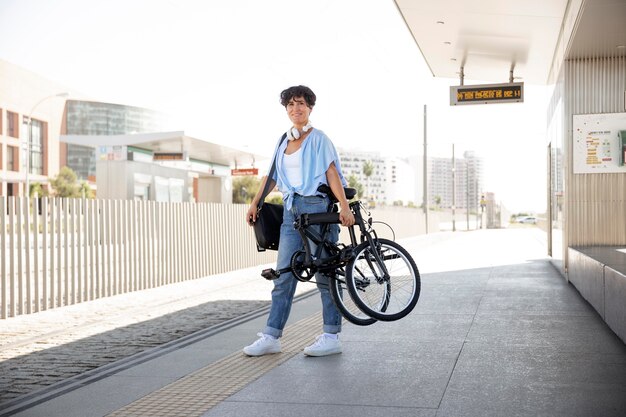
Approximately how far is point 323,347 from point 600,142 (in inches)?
265

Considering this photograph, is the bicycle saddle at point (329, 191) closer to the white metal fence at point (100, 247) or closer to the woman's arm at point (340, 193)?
the woman's arm at point (340, 193)

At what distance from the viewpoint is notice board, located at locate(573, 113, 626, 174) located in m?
10.5

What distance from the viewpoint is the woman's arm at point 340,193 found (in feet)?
16.7

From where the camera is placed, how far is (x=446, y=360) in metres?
5.27

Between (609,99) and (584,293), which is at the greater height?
(609,99)

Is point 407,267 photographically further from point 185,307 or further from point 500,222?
point 500,222

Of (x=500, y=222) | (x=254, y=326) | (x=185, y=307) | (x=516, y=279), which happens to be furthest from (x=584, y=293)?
(x=500, y=222)

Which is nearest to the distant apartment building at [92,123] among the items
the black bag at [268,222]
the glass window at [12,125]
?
the glass window at [12,125]

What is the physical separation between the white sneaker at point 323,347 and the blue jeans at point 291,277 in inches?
2.7

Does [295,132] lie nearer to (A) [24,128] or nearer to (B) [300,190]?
(B) [300,190]

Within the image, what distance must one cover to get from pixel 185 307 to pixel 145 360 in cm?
370

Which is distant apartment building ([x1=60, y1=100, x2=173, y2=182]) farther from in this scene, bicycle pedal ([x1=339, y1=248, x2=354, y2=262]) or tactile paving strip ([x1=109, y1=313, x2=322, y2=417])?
bicycle pedal ([x1=339, y1=248, x2=354, y2=262])

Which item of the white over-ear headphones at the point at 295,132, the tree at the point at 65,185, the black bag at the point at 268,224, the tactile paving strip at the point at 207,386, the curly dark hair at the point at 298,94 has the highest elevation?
the tree at the point at 65,185

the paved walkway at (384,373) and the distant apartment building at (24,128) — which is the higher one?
the distant apartment building at (24,128)
